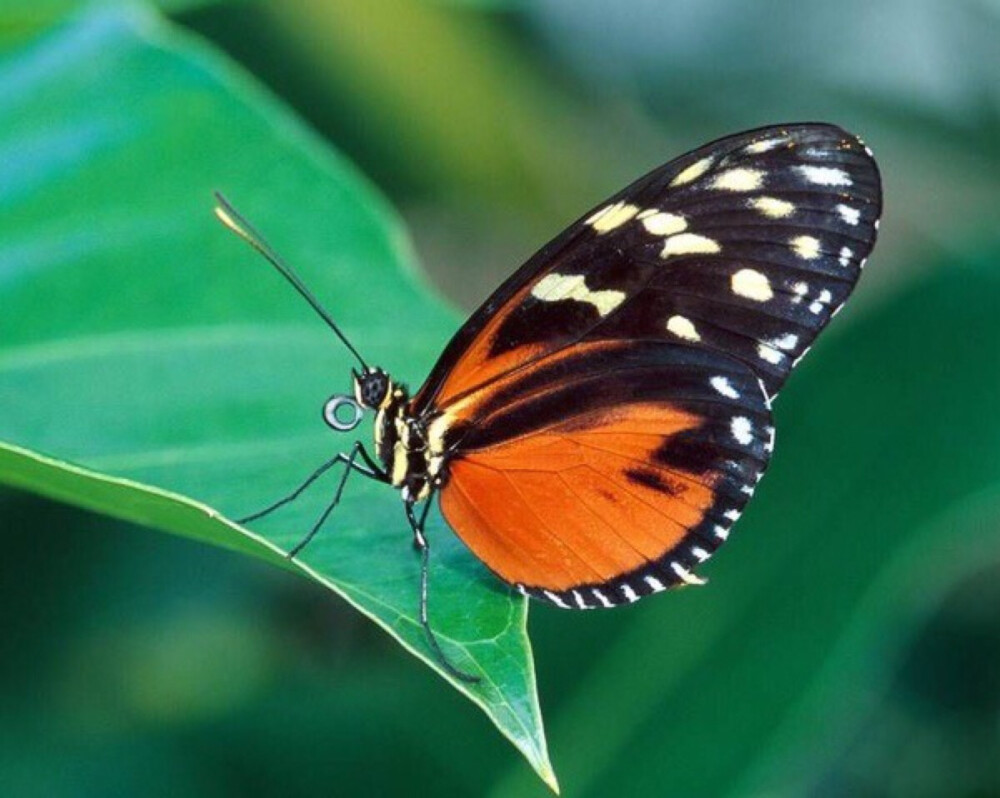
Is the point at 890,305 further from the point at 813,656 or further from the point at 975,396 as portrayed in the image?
the point at 813,656

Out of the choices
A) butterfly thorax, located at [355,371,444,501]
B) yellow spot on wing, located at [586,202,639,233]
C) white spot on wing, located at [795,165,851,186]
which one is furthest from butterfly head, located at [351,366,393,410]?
white spot on wing, located at [795,165,851,186]

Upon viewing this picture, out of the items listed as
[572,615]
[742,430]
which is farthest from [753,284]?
[572,615]

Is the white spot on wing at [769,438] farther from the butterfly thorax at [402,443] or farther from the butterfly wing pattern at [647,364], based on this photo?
the butterfly thorax at [402,443]

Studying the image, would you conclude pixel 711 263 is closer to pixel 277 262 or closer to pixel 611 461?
pixel 611 461

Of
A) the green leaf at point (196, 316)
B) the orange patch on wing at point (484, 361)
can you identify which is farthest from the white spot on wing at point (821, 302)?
the green leaf at point (196, 316)

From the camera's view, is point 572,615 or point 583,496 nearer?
point 583,496

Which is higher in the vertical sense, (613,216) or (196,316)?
(613,216)

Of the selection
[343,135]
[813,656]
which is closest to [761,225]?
[813,656]
